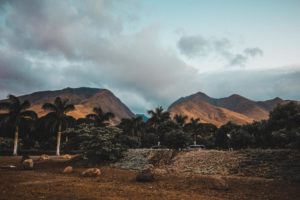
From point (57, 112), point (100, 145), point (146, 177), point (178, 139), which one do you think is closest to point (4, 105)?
point (57, 112)

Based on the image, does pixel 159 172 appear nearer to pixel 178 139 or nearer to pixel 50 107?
pixel 178 139

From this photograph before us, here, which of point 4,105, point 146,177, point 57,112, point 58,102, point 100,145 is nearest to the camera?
point 146,177

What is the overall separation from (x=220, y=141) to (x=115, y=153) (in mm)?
44527

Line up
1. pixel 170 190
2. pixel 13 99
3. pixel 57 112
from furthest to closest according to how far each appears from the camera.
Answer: pixel 57 112, pixel 13 99, pixel 170 190

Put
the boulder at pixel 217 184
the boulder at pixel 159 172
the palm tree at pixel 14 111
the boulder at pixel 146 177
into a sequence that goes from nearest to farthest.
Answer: the boulder at pixel 217 184 < the boulder at pixel 146 177 < the boulder at pixel 159 172 < the palm tree at pixel 14 111

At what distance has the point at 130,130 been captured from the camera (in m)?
94.9

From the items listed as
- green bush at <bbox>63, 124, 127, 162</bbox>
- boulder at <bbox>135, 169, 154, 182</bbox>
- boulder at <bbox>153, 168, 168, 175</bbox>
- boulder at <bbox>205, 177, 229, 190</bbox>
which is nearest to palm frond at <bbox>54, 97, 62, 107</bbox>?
green bush at <bbox>63, 124, 127, 162</bbox>

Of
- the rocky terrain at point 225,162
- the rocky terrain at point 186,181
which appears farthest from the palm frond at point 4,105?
the rocky terrain at point 225,162

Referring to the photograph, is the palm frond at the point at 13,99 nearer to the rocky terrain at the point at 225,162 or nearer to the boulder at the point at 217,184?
the rocky terrain at the point at 225,162

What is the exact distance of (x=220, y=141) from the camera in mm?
84438

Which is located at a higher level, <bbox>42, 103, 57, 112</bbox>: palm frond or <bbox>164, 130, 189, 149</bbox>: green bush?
<bbox>42, 103, 57, 112</bbox>: palm frond

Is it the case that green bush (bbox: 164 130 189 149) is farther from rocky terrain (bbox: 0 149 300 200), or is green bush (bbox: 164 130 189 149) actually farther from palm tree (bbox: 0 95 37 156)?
palm tree (bbox: 0 95 37 156)

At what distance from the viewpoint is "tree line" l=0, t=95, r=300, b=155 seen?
4769cm

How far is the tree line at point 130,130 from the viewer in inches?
→ 1877
